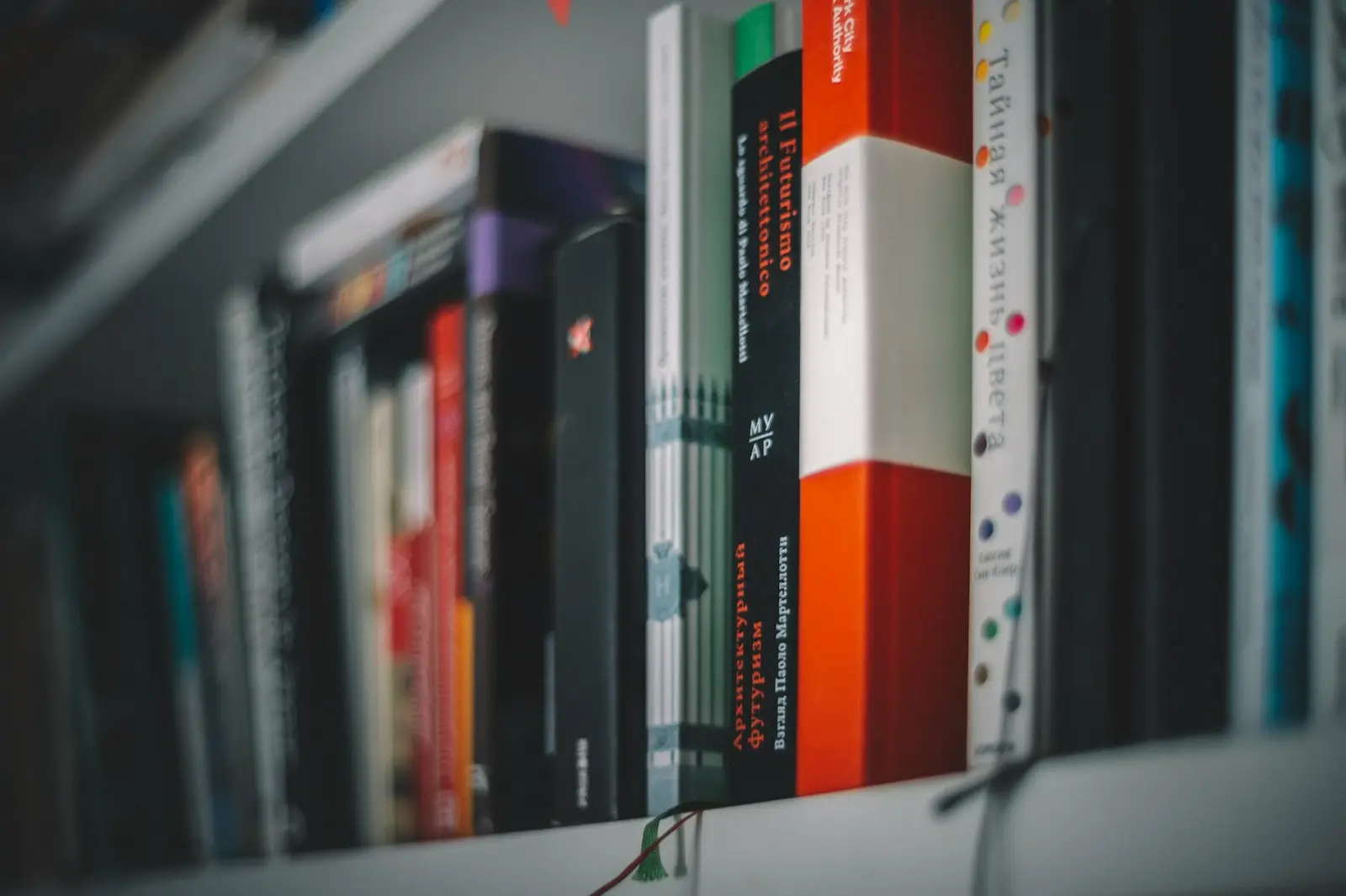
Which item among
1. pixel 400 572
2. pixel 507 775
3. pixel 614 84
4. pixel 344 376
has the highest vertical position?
pixel 614 84

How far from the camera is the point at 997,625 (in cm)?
43

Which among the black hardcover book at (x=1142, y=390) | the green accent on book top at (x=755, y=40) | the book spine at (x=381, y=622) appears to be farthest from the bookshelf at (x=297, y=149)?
the black hardcover book at (x=1142, y=390)

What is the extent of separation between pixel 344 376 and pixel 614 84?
292mm

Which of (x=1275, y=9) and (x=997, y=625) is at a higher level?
(x=1275, y=9)

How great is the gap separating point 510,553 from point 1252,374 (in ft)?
1.33

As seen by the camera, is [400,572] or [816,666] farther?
[400,572]

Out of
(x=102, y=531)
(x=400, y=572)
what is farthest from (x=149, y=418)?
(x=400, y=572)

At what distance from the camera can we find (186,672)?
1066 millimetres

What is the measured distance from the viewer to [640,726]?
57 cm

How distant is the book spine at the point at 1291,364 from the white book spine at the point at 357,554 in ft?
2.10

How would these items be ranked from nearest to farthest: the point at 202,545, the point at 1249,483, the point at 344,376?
1. the point at 1249,483
2. the point at 344,376
3. the point at 202,545

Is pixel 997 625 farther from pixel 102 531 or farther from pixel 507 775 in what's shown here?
pixel 102 531

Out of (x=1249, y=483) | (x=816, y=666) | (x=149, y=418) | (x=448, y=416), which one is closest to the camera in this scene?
(x=1249, y=483)

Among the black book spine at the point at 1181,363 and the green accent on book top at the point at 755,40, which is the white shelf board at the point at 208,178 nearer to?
the green accent on book top at the point at 755,40
